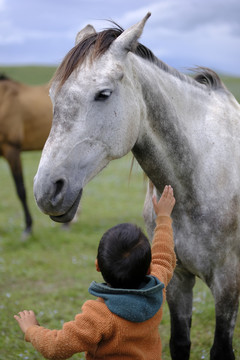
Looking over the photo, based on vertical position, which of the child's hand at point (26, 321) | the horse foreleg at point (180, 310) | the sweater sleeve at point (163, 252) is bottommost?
the horse foreleg at point (180, 310)

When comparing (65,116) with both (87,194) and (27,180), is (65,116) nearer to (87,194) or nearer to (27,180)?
(87,194)

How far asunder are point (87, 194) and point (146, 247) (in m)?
10.0

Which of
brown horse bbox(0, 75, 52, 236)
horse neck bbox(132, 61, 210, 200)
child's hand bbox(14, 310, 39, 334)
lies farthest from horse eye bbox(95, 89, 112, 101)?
brown horse bbox(0, 75, 52, 236)

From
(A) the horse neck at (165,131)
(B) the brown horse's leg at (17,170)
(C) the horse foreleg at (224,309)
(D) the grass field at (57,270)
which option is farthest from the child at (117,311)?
(B) the brown horse's leg at (17,170)

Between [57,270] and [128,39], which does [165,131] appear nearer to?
[128,39]

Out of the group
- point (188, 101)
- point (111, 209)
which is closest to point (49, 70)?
point (111, 209)

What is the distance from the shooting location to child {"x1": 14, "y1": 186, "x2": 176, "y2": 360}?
1.85m

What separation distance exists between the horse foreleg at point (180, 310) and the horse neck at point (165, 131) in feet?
2.62

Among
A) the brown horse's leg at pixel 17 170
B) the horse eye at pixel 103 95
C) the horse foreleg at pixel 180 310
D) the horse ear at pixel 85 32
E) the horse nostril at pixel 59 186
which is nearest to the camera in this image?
the horse nostril at pixel 59 186

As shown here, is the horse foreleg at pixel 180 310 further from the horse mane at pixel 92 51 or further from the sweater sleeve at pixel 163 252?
the horse mane at pixel 92 51

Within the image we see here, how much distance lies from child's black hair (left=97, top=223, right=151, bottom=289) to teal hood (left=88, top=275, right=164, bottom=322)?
0.05 m

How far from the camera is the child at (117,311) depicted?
6.07 ft

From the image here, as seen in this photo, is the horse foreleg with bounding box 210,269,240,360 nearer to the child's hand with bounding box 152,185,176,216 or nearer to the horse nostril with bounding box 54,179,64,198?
the child's hand with bounding box 152,185,176,216

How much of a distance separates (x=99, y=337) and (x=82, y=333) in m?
0.08
